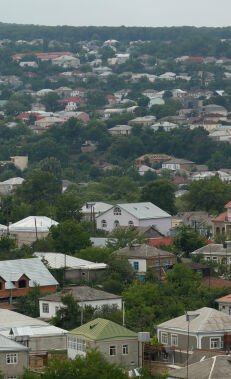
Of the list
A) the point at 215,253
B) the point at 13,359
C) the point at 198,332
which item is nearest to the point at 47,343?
the point at 13,359

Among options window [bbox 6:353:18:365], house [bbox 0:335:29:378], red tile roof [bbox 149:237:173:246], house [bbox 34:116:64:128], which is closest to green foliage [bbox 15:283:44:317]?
house [bbox 0:335:29:378]

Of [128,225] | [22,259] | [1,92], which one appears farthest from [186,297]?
[1,92]

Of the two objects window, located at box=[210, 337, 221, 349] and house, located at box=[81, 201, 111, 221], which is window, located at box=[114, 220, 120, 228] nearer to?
house, located at box=[81, 201, 111, 221]

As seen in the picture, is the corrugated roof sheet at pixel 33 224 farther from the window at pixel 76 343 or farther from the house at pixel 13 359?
the house at pixel 13 359

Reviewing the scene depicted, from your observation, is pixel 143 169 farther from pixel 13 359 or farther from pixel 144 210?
pixel 13 359

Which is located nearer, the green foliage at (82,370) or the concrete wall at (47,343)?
the green foliage at (82,370)

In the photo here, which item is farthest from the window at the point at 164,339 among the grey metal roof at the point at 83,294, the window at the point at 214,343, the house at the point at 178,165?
the house at the point at 178,165
